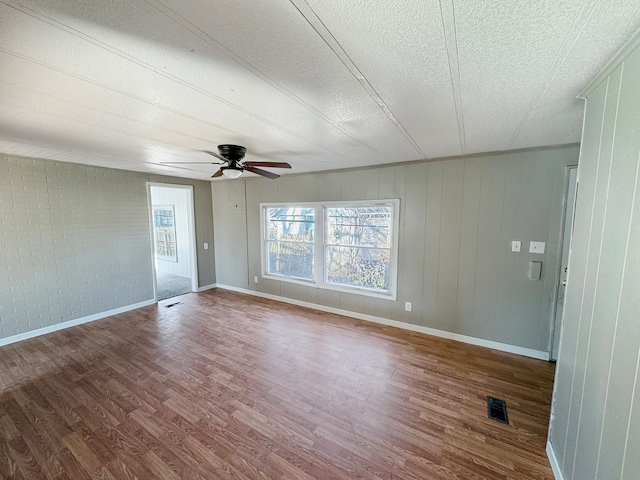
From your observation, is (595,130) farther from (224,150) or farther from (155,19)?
(224,150)

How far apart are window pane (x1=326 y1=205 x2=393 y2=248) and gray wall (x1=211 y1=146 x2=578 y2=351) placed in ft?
0.67

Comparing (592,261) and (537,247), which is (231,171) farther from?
(537,247)

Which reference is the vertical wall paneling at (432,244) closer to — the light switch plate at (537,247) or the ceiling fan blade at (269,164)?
the light switch plate at (537,247)

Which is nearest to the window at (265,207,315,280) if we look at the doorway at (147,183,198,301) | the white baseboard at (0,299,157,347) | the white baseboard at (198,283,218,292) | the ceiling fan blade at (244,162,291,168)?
the white baseboard at (198,283,218,292)

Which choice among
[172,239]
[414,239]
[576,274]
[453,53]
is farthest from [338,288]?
[172,239]

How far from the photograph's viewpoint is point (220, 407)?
2.10 metres

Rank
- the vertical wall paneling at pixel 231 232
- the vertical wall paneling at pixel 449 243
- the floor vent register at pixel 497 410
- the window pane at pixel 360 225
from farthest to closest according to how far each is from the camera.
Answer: the vertical wall paneling at pixel 231 232 → the window pane at pixel 360 225 → the vertical wall paneling at pixel 449 243 → the floor vent register at pixel 497 410

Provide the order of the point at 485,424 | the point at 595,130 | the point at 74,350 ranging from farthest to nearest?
the point at 74,350, the point at 485,424, the point at 595,130

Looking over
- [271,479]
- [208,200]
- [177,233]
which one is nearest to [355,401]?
[271,479]

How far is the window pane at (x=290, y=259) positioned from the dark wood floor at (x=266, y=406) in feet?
4.35

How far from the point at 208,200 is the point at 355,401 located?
4812 millimetres

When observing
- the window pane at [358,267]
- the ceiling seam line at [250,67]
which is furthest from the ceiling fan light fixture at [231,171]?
the window pane at [358,267]

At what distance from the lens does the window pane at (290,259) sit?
14.7 feet

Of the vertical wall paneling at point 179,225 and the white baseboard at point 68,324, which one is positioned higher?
the vertical wall paneling at point 179,225
